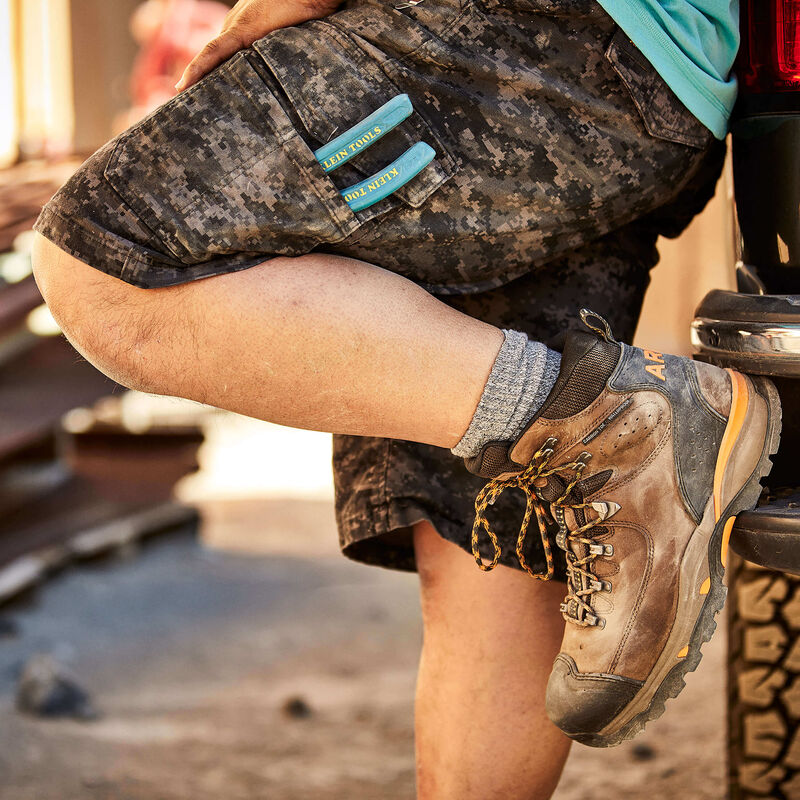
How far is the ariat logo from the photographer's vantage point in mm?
1107

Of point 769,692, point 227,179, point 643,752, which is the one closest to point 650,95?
point 227,179

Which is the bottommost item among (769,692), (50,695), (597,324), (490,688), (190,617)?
(190,617)

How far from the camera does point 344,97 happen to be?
1.06m

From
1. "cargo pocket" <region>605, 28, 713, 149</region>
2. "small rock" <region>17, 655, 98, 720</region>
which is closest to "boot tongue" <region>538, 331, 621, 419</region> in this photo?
"cargo pocket" <region>605, 28, 713, 149</region>

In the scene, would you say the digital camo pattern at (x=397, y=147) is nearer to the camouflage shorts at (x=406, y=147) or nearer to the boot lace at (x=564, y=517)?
the camouflage shorts at (x=406, y=147)

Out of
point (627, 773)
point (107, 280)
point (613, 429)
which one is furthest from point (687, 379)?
point (627, 773)

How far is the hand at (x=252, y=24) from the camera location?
3.69 ft

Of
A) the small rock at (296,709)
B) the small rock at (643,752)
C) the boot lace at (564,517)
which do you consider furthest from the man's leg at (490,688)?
the small rock at (296,709)

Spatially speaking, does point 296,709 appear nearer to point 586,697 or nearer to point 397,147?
point 586,697

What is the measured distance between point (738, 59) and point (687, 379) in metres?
0.37

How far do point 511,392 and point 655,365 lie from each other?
0.17 metres

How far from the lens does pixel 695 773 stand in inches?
79.4

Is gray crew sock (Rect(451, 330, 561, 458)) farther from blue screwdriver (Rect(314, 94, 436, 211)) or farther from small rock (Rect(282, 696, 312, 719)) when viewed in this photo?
small rock (Rect(282, 696, 312, 719))

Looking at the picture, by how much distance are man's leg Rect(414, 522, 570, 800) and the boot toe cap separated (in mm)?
211
